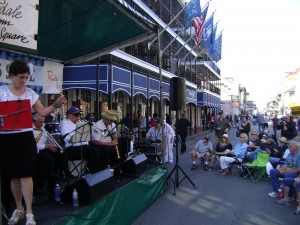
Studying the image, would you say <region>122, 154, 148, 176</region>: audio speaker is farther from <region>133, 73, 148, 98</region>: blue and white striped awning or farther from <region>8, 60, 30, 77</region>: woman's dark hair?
<region>133, 73, 148, 98</region>: blue and white striped awning

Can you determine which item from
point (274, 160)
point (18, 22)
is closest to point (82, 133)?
point (18, 22)

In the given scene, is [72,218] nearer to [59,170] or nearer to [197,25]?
[59,170]

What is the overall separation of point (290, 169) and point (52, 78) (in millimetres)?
5468

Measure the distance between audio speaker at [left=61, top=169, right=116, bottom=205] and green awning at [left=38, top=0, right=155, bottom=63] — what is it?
266 cm

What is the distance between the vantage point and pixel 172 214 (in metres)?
6.32

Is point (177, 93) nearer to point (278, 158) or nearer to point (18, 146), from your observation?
point (278, 158)

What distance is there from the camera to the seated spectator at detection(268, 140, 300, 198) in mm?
7081

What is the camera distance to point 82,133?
630 cm

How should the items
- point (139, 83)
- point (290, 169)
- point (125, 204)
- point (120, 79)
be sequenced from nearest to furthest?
point (125, 204)
point (290, 169)
point (120, 79)
point (139, 83)

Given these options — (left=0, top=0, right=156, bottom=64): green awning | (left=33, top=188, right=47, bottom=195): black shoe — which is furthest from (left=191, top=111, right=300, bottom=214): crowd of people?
(left=33, top=188, right=47, bottom=195): black shoe

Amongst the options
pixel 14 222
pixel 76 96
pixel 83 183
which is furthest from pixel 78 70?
pixel 14 222

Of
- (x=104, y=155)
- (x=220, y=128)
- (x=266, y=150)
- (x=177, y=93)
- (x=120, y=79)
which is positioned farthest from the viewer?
(x=120, y=79)

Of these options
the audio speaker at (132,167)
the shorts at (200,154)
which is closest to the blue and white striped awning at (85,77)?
the shorts at (200,154)

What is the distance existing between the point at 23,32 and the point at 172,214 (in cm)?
417
